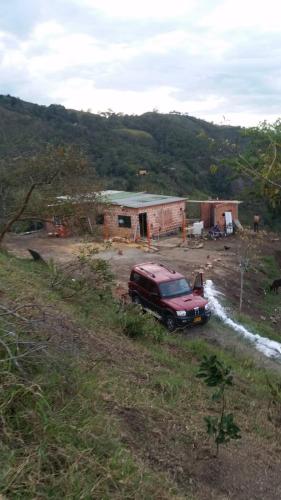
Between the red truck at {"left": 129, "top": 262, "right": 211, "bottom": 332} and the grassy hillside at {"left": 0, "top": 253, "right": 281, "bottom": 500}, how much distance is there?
14.9 feet

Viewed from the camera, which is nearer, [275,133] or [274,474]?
[274,474]

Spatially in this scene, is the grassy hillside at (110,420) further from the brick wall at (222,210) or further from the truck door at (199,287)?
the brick wall at (222,210)

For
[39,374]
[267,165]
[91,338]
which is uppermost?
[267,165]

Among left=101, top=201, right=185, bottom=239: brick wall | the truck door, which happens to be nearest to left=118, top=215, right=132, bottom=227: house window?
left=101, top=201, right=185, bottom=239: brick wall

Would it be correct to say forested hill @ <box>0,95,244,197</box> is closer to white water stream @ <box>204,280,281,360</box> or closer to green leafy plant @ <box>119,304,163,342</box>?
white water stream @ <box>204,280,281,360</box>

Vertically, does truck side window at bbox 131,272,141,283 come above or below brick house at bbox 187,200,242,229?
above

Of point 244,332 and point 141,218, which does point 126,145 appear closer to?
point 141,218

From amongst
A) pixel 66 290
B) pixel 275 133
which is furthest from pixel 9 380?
pixel 66 290

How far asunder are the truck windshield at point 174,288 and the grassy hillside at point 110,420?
5307mm

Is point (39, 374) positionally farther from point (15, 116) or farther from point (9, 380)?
point (15, 116)

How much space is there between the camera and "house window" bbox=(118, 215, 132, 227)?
3013cm

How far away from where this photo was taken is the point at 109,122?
89.9 meters

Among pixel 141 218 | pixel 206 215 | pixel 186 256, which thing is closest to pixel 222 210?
pixel 206 215

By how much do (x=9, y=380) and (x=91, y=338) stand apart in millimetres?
4265
